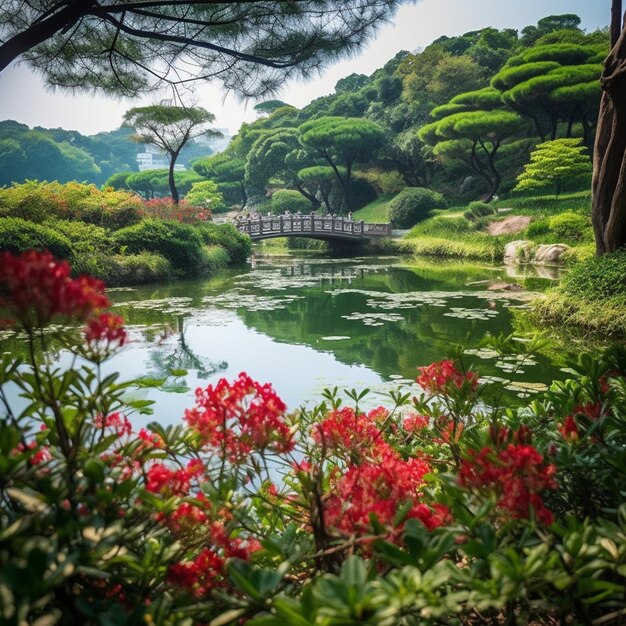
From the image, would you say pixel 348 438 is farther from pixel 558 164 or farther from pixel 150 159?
pixel 150 159

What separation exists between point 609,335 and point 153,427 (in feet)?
16.3

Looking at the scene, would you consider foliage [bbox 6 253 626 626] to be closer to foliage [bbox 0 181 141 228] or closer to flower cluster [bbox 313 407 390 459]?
flower cluster [bbox 313 407 390 459]

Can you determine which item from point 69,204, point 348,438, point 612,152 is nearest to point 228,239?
point 69,204

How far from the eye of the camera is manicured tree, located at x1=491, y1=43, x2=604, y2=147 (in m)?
15.0

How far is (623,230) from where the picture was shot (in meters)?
4.46

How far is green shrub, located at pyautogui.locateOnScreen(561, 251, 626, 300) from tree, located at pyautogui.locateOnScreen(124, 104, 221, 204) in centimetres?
1311

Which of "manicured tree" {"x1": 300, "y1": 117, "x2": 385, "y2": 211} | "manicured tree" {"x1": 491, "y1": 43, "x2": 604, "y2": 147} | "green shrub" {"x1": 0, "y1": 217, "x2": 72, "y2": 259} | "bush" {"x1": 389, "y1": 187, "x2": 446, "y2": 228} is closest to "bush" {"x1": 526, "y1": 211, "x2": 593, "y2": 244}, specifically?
"manicured tree" {"x1": 491, "y1": 43, "x2": 604, "y2": 147}

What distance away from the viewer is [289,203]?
2328 centimetres

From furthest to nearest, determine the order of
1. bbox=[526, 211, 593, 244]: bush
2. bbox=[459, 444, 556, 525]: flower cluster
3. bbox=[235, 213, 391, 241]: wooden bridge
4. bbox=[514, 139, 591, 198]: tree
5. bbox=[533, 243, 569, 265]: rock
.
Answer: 1. bbox=[235, 213, 391, 241]: wooden bridge
2. bbox=[514, 139, 591, 198]: tree
3. bbox=[526, 211, 593, 244]: bush
4. bbox=[533, 243, 569, 265]: rock
5. bbox=[459, 444, 556, 525]: flower cluster

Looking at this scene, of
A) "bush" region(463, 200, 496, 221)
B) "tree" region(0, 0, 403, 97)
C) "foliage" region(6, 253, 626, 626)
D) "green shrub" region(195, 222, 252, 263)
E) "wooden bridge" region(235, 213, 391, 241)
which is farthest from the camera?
"wooden bridge" region(235, 213, 391, 241)

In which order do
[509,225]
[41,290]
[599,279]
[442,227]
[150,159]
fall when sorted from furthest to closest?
[150,159], [442,227], [509,225], [599,279], [41,290]

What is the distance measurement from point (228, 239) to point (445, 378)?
1251 centimetres

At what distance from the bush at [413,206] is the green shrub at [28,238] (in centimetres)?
1160

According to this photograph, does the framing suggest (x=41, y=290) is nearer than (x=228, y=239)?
Yes
